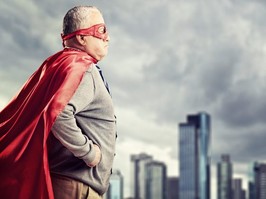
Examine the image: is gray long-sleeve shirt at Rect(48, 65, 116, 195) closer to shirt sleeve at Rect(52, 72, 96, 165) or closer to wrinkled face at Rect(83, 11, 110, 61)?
shirt sleeve at Rect(52, 72, 96, 165)

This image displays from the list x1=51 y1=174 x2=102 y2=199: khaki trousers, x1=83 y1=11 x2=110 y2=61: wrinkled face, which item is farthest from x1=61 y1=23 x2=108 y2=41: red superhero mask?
x1=51 y1=174 x2=102 y2=199: khaki trousers

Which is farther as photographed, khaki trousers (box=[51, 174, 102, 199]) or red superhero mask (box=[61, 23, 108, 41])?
red superhero mask (box=[61, 23, 108, 41])

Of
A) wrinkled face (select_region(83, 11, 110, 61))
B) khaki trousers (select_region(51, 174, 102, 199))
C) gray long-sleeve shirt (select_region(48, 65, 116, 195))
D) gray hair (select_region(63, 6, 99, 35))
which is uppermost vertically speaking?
gray hair (select_region(63, 6, 99, 35))

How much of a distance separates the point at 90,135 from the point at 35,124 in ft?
1.36

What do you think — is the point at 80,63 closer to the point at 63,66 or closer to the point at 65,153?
the point at 63,66

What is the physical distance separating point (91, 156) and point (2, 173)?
0.67 metres

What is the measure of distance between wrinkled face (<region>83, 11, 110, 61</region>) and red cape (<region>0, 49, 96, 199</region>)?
88 mm

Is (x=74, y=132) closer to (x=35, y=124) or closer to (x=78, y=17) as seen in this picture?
(x=35, y=124)

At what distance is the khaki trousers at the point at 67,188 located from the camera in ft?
13.4

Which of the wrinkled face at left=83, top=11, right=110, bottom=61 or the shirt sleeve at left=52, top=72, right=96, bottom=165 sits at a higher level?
the wrinkled face at left=83, top=11, right=110, bottom=61

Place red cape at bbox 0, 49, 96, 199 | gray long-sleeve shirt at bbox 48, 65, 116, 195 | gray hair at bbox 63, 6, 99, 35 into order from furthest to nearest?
gray hair at bbox 63, 6, 99, 35
gray long-sleeve shirt at bbox 48, 65, 116, 195
red cape at bbox 0, 49, 96, 199

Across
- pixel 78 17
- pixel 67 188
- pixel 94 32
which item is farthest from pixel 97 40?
pixel 67 188

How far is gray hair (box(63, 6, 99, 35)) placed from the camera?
4.24 m

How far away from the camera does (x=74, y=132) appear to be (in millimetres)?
3893
